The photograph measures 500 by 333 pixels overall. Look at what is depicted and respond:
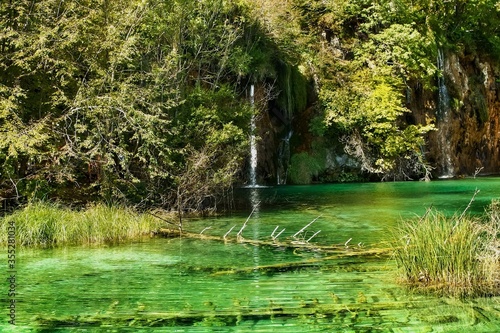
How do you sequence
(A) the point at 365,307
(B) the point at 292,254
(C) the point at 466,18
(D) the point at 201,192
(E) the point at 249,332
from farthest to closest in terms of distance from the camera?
(C) the point at 466,18
(D) the point at 201,192
(B) the point at 292,254
(A) the point at 365,307
(E) the point at 249,332

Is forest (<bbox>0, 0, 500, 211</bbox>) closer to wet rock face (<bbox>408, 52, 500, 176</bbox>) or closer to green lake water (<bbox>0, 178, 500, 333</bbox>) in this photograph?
wet rock face (<bbox>408, 52, 500, 176</bbox>)

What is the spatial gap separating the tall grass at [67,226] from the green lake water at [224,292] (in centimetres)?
59

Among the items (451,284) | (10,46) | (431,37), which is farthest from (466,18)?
(451,284)

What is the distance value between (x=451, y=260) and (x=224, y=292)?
281 centimetres

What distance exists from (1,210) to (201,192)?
5.11 meters

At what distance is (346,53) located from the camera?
1203 inches

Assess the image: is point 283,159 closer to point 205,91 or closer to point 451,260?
point 205,91

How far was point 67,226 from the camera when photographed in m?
11.9

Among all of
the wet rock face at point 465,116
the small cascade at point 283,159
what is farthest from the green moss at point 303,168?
the wet rock face at point 465,116

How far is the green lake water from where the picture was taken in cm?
616

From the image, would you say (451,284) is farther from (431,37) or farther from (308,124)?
(431,37)

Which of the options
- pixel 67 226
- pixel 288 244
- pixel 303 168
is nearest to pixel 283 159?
pixel 303 168

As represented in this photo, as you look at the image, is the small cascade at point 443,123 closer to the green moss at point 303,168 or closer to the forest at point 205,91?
the forest at point 205,91

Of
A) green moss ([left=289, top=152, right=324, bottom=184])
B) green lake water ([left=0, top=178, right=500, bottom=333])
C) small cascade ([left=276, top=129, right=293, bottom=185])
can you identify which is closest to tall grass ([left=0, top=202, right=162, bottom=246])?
green lake water ([left=0, top=178, right=500, bottom=333])
